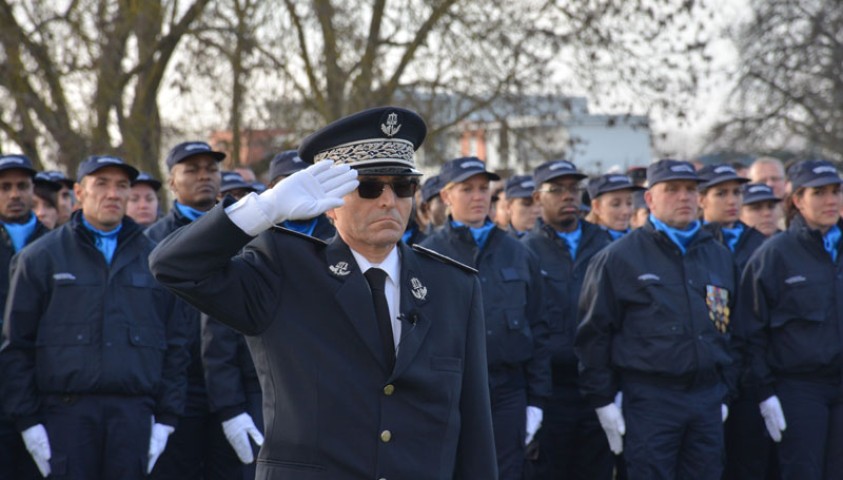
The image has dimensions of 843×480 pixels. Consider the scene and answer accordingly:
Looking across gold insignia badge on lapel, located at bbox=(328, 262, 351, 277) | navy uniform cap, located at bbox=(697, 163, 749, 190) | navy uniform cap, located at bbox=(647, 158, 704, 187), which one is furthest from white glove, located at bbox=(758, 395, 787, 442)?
gold insignia badge on lapel, located at bbox=(328, 262, 351, 277)

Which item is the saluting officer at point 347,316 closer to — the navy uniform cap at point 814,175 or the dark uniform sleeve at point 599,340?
the dark uniform sleeve at point 599,340

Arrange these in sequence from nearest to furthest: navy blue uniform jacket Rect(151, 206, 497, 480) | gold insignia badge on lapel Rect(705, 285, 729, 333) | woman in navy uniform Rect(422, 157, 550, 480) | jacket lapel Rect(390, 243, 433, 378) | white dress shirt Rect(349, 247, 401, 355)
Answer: navy blue uniform jacket Rect(151, 206, 497, 480)
jacket lapel Rect(390, 243, 433, 378)
white dress shirt Rect(349, 247, 401, 355)
gold insignia badge on lapel Rect(705, 285, 729, 333)
woman in navy uniform Rect(422, 157, 550, 480)

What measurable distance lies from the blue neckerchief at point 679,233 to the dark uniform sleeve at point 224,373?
2.99m

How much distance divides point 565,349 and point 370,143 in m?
5.38

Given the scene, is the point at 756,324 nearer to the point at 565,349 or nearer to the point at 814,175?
the point at 814,175

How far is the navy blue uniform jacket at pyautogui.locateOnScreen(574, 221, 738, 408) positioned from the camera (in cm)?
732

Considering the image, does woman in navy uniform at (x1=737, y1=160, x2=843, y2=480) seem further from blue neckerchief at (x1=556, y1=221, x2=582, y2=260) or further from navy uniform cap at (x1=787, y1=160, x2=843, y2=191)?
blue neckerchief at (x1=556, y1=221, x2=582, y2=260)

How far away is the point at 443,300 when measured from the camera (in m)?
3.87

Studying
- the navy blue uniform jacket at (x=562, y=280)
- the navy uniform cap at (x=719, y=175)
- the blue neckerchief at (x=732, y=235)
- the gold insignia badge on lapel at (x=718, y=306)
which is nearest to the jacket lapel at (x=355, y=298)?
the gold insignia badge on lapel at (x=718, y=306)

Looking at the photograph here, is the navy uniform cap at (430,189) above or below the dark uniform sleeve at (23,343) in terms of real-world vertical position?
above

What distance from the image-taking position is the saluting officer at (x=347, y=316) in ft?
11.2

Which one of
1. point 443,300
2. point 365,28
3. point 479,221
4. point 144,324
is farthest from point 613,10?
point 443,300

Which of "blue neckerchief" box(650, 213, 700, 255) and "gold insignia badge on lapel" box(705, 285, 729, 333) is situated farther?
"blue neckerchief" box(650, 213, 700, 255)

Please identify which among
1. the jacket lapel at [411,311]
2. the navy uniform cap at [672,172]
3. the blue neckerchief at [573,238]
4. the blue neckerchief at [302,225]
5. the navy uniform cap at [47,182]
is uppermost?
the navy uniform cap at [47,182]
